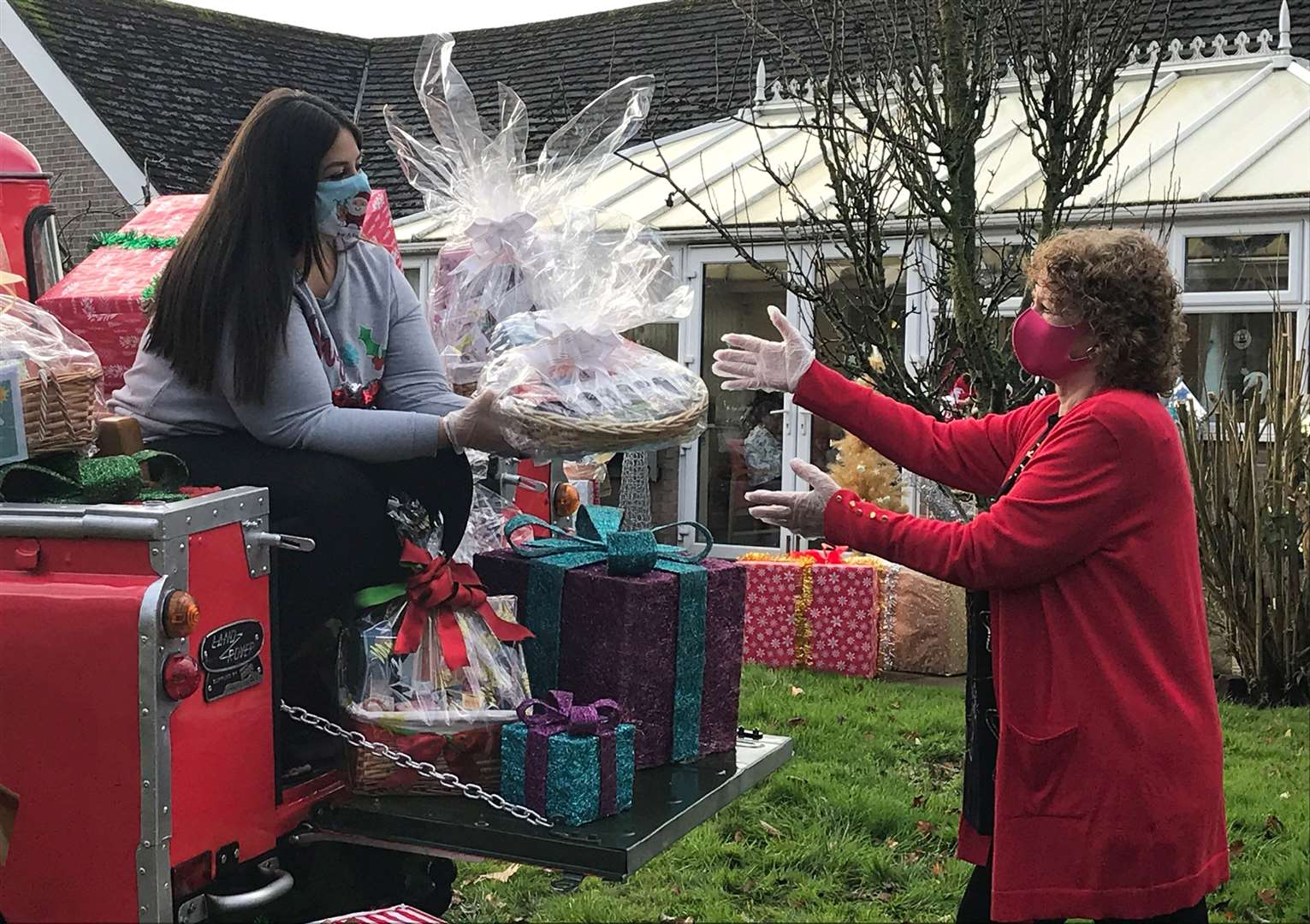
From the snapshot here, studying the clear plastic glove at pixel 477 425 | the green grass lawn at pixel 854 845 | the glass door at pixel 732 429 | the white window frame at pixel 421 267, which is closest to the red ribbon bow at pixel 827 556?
the green grass lawn at pixel 854 845

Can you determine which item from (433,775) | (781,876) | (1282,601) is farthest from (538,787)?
(1282,601)

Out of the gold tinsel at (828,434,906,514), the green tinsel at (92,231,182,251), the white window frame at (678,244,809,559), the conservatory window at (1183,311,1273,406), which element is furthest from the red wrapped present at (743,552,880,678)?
the green tinsel at (92,231,182,251)

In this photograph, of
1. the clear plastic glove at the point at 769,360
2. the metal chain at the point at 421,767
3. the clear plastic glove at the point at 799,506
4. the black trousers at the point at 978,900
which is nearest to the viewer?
the metal chain at the point at 421,767

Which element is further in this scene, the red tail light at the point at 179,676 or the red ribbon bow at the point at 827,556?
the red ribbon bow at the point at 827,556

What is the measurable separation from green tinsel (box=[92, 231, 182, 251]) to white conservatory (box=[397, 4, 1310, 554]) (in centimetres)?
521

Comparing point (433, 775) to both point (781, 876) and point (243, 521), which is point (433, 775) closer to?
point (243, 521)

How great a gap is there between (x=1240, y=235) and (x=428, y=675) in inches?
355

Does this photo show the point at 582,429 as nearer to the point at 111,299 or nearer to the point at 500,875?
the point at 111,299

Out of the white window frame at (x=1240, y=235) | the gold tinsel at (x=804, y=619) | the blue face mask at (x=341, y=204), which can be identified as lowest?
the gold tinsel at (x=804, y=619)

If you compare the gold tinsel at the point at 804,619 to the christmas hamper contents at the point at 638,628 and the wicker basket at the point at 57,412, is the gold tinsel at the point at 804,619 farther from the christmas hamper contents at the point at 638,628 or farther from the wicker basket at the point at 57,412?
the wicker basket at the point at 57,412

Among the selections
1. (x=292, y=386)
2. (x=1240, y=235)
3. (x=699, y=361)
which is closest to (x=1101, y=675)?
(x=292, y=386)

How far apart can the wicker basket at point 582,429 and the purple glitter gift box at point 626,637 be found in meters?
0.27

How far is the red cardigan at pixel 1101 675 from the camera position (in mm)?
2641

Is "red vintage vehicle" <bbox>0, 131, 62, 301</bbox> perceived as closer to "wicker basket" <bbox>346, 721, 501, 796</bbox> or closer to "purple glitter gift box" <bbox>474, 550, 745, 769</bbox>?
"purple glitter gift box" <bbox>474, 550, 745, 769</bbox>
